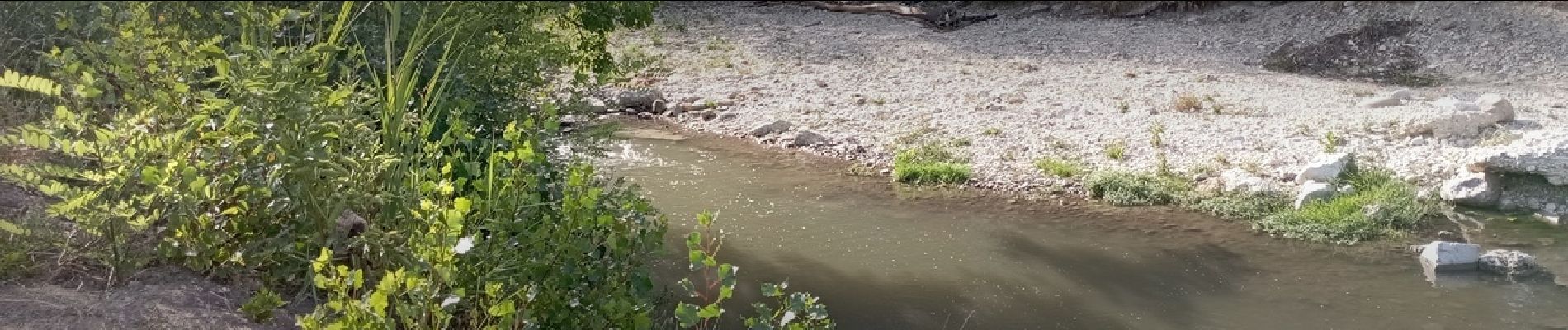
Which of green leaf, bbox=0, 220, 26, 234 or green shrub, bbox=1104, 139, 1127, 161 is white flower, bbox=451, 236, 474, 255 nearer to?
green leaf, bbox=0, 220, 26, 234

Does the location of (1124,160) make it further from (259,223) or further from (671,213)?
(259,223)

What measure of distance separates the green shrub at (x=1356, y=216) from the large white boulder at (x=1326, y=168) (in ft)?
0.84

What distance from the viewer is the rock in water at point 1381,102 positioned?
1092 cm

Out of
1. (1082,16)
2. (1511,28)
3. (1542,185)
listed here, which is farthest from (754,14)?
(1542,185)

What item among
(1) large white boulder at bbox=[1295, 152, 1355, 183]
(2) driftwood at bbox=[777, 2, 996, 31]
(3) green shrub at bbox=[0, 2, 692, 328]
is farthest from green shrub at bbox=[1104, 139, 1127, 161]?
(2) driftwood at bbox=[777, 2, 996, 31]

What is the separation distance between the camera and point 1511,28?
1401 centimetres

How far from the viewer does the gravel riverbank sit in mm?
10141

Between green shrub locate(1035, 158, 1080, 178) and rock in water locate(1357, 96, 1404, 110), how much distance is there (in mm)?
2700

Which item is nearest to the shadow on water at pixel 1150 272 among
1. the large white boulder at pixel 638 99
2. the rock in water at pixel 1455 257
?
the rock in water at pixel 1455 257

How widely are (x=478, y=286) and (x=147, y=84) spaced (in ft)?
5.10

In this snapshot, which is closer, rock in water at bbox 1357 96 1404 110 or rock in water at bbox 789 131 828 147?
rock in water at bbox 1357 96 1404 110

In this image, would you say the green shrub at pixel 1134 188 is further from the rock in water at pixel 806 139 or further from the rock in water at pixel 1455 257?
the rock in water at pixel 806 139

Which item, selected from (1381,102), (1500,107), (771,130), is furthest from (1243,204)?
(771,130)

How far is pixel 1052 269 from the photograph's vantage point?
765 centimetres
